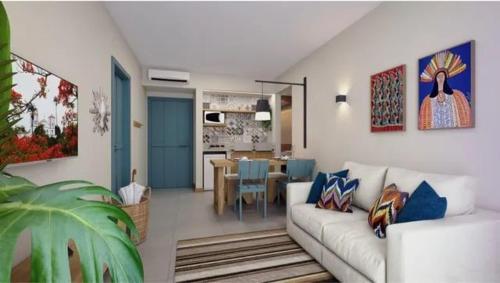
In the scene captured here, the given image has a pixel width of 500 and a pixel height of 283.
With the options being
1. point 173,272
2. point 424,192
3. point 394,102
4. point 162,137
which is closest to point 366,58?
point 394,102

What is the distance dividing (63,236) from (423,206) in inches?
76.4

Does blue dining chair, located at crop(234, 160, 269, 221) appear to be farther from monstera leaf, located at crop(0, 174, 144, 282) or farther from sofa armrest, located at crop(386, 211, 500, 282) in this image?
monstera leaf, located at crop(0, 174, 144, 282)

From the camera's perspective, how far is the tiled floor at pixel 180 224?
218 cm

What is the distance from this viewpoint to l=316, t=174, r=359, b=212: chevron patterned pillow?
7.54 ft

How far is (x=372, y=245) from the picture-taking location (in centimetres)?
159

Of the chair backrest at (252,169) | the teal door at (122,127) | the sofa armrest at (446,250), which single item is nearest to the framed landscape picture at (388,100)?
the sofa armrest at (446,250)

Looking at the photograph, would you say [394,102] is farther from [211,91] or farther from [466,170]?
[211,91]

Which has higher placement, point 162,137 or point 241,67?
point 241,67

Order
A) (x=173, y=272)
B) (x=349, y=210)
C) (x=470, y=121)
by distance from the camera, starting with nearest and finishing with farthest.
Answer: (x=470, y=121), (x=173, y=272), (x=349, y=210)

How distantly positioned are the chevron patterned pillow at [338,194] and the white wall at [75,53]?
7.64 feet

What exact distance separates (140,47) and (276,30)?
2.27 m

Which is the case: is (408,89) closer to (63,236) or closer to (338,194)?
(338,194)

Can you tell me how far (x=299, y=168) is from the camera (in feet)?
12.0

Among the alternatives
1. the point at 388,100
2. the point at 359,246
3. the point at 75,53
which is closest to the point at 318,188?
the point at 359,246
